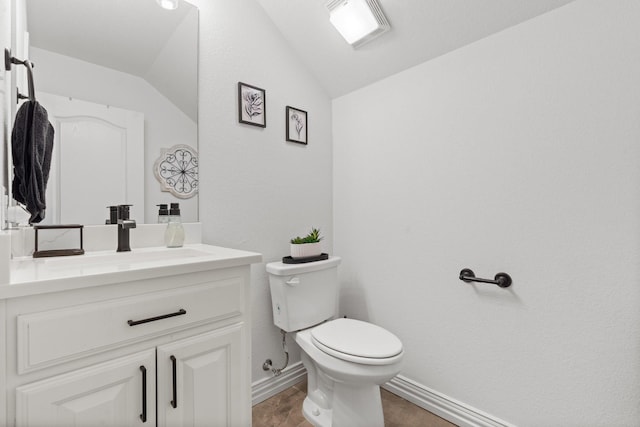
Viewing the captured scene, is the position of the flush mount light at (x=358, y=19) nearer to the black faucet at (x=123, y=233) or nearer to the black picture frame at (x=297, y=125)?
the black picture frame at (x=297, y=125)

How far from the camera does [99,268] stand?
81cm

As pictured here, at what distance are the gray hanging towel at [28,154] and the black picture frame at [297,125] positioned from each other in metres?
1.12

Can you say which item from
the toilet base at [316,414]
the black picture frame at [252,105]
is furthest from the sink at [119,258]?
the toilet base at [316,414]

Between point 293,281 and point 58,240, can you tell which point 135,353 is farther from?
point 293,281

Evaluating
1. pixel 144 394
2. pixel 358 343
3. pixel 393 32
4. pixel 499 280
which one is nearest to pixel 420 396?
pixel 358 343

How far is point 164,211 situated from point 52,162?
0.42m

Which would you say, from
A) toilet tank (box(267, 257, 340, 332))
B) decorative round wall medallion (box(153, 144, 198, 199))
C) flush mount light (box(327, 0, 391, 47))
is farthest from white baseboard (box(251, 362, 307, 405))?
flush mount light (box(327, 0, 391, 47))

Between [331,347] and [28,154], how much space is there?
4.13 feet

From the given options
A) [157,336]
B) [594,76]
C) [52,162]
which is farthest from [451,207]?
[52,162]

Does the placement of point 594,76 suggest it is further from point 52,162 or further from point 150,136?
point 52,162

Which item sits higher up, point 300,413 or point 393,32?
point 393,32

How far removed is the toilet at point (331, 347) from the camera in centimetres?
125

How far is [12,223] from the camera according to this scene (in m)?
1.01

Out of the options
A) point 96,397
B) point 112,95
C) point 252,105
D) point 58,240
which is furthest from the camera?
point 252,105
